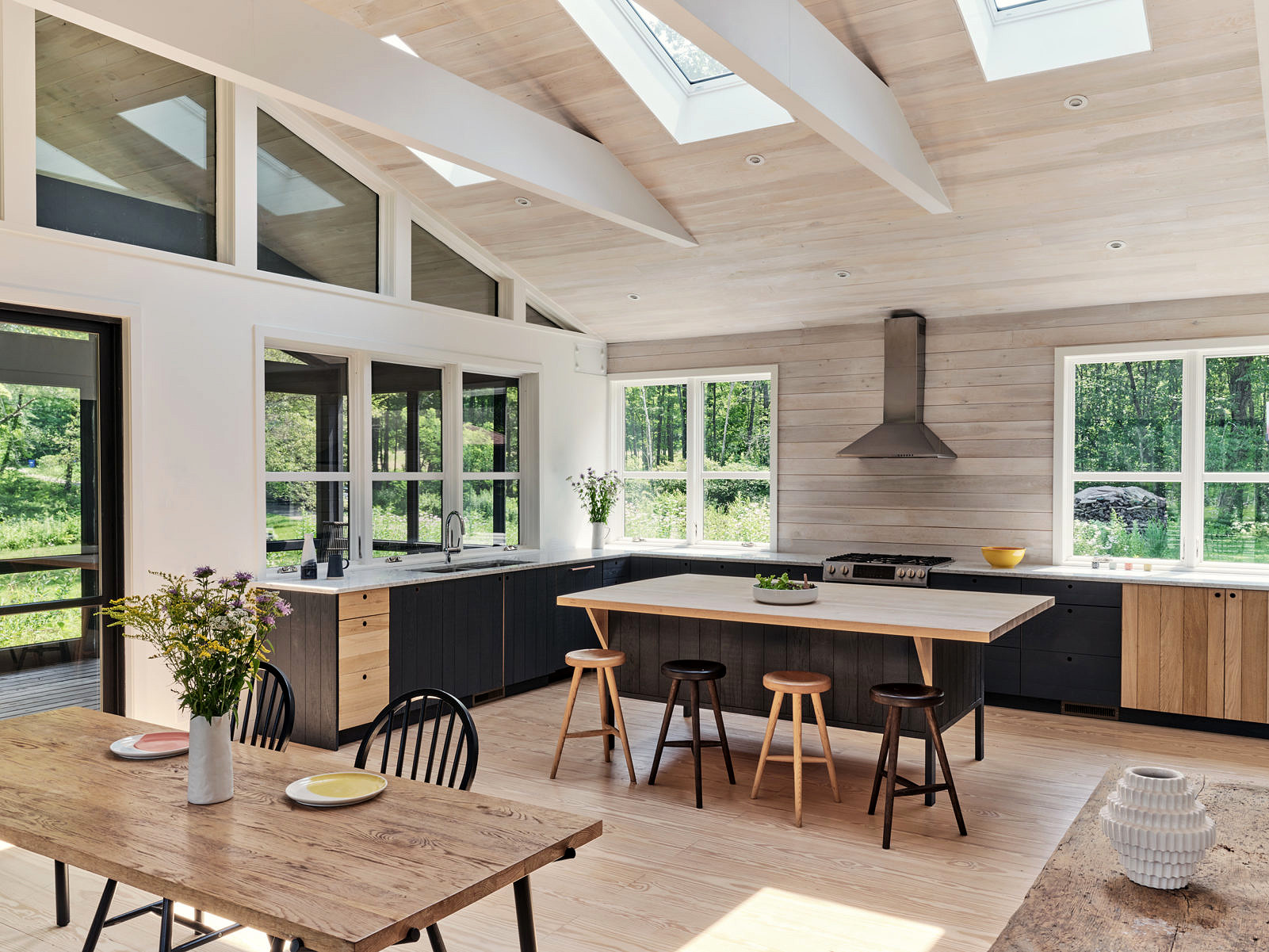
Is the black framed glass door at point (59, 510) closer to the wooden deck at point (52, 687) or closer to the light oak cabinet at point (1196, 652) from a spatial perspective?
the wooden deck at point (52, 687)

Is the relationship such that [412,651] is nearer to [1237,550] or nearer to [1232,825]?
[1232,825]

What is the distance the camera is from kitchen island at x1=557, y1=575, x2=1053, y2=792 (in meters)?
3.90

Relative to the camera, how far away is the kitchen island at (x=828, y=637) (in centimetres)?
390

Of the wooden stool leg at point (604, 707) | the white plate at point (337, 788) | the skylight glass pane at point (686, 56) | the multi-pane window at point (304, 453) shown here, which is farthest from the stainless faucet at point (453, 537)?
the white plate at point (337, 788)

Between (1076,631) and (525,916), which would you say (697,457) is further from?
(525,916)

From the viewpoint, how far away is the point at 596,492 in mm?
7297

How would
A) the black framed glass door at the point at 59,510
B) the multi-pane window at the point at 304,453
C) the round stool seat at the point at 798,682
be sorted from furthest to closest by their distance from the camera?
1. the multi-pane window at the point at 304,453
2. the black framed glass door at the point at 59,510
3. the round stool seat at the point at 798,682

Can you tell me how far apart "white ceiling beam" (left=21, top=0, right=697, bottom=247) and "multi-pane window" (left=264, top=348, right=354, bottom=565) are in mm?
1839

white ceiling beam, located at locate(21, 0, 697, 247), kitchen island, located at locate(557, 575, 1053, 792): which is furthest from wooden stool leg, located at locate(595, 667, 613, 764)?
white ceiling beam, located at locate(21, 0, 697, 247)

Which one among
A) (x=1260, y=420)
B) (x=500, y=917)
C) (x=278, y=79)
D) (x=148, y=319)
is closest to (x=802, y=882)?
(x=500, y=917)

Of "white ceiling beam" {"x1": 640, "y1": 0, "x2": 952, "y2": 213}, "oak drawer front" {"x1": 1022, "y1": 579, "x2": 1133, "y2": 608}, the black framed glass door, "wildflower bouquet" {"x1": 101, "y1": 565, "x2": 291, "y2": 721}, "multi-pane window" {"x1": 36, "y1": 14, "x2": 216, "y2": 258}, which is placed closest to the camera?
"wildflower bouquet" {"x1": 101, "y1": 565, "x2": 291, "y2": 721}

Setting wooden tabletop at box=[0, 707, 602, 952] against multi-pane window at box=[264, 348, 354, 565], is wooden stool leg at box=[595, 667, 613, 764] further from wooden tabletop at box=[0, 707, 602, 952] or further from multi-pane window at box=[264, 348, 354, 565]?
wooden tabletop at box=[0, 707, 602, 952]

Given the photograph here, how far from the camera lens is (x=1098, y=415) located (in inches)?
235

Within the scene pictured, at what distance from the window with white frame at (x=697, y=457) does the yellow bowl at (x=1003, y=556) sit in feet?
5.34
